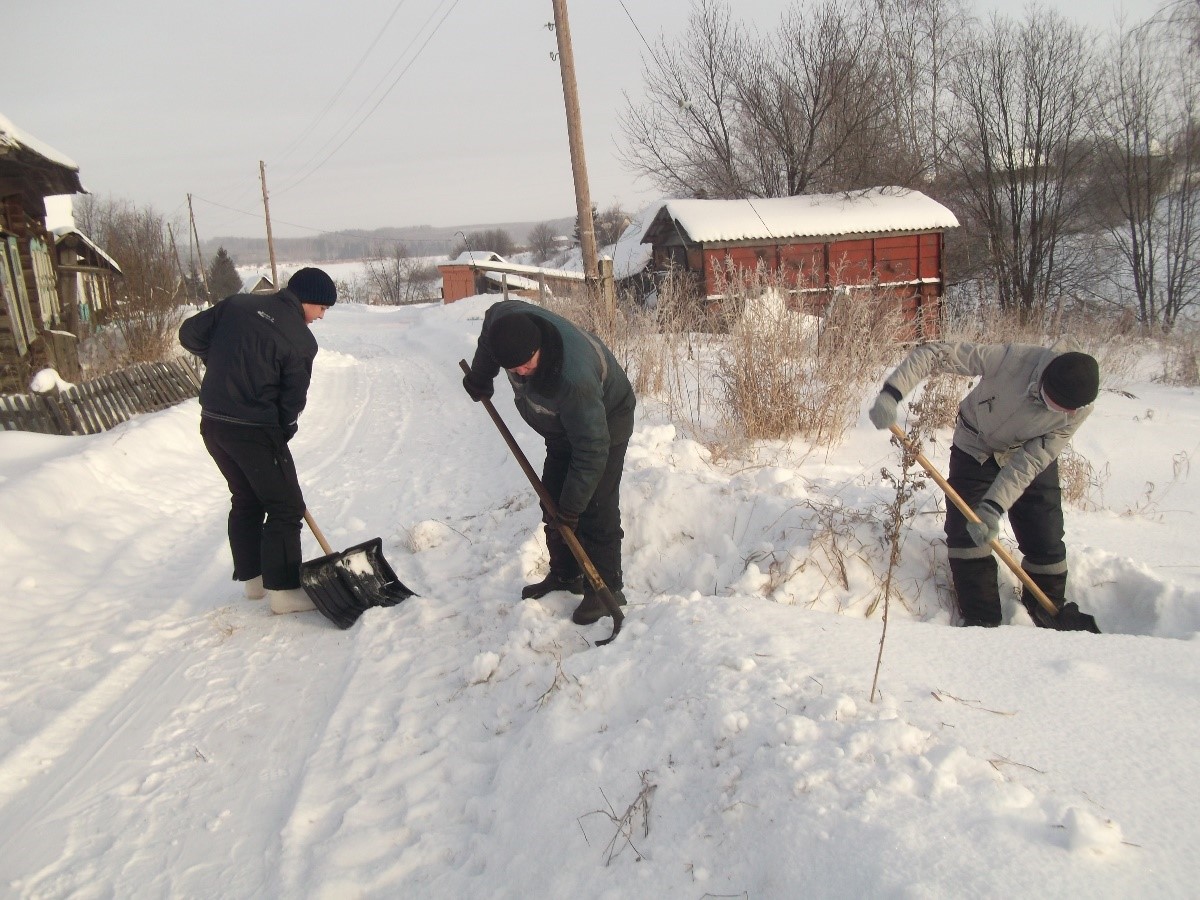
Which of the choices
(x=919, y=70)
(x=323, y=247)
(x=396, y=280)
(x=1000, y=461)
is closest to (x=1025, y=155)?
(x=919, y=70)

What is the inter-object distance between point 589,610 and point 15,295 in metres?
10.8

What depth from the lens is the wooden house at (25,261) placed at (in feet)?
29.0

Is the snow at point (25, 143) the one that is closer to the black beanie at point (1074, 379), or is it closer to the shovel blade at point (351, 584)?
the shovel blade at point (351, 584)

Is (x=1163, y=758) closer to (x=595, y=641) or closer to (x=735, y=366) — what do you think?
(x=595, y=641)

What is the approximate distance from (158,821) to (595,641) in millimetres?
1744

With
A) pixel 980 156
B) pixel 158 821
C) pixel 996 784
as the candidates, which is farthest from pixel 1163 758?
pixel 980 156

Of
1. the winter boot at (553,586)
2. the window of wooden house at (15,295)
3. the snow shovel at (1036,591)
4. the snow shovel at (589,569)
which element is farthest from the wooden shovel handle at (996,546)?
A: the window of wooden house at (15,295)

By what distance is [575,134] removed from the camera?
34.3 feet

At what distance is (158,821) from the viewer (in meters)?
2.46

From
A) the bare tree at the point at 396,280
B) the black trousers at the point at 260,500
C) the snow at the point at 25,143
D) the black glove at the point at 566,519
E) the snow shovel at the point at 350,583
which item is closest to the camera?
the black glove at the point at 566,519

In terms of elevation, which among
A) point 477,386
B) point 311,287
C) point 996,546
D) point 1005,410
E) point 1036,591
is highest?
point 311,287

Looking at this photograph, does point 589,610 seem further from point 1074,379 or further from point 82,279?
point 82,279

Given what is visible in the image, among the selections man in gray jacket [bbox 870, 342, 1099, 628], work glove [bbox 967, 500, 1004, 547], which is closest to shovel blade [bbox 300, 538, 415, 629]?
man in gray jacket [bbox 870, 342, 1099, 628]

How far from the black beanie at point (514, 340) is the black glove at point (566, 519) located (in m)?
0.75
